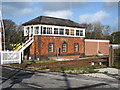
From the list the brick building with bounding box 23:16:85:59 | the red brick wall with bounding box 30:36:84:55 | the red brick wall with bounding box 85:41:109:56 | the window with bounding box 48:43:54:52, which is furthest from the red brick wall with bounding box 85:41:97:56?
the window with bounding box 48:43:54:52

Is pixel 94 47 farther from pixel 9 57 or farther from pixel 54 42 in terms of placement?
pixel 9 57

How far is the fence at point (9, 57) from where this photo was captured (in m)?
22.7

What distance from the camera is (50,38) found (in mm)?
31203

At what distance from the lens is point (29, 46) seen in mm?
30391

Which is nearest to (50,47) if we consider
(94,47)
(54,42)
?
(54,42)

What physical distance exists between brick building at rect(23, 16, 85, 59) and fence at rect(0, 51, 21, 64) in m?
3.77

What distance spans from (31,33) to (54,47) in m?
4.25

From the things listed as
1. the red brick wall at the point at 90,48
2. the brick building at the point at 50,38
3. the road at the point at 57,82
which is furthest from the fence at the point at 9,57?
the red brick wall at the point at 90,48

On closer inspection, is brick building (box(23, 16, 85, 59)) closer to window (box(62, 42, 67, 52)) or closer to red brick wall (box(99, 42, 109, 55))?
window (box(62, 42, 67, 52))

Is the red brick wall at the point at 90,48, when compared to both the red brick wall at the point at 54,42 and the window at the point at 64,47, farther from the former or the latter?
the window at the point at 64,47

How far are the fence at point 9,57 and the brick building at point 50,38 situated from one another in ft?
12.4

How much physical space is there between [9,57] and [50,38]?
932 centimetres

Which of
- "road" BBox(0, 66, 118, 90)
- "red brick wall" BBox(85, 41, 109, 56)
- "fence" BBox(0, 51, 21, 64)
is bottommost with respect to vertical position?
"road" BBox(0, 66, 118, 90)

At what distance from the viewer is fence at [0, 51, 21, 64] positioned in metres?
22.7
